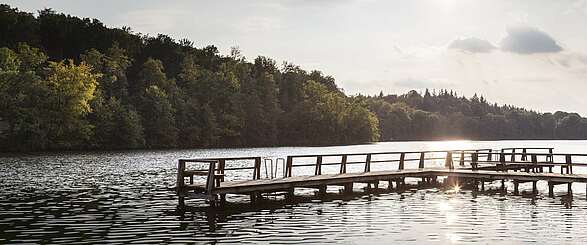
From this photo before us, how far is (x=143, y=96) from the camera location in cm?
10056

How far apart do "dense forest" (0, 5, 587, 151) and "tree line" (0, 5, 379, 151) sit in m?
0.16

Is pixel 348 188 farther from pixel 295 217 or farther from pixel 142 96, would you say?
pixel 142 96

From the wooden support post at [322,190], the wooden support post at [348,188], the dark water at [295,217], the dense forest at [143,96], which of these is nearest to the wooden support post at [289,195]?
the dark water at [295,217]

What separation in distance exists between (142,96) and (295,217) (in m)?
80.7

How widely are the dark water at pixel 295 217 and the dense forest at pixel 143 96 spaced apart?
47055 millimetres

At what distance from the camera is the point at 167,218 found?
22906 mm

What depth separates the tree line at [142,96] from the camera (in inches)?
3130

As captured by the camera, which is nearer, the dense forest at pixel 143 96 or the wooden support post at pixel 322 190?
the wooden support post at pixel 322 190

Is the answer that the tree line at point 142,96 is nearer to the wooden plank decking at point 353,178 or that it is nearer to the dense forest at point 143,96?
the dense forest at point 143,96

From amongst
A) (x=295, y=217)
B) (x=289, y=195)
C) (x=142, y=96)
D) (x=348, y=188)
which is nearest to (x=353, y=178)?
(x=348, y=188)

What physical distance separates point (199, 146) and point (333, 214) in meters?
87.4

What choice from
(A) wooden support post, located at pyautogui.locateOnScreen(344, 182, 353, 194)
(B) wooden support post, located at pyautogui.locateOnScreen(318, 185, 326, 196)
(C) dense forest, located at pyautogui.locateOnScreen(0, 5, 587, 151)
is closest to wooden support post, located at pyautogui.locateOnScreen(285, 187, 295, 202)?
(B) wooden support post, located at pyautogui.locateOnScreen(318, 185, 326, 196)

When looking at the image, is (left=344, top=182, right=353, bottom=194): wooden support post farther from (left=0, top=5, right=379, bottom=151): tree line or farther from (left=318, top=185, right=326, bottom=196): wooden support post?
(left=0, top=5, right=379, bottom=151): tree line

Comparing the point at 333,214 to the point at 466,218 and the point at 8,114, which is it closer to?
the point at 466,218
